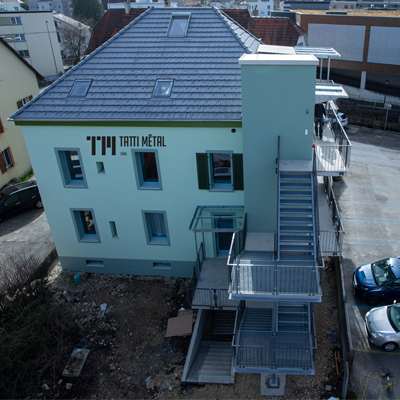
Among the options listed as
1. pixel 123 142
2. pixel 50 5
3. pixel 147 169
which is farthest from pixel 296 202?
pixel 50 5

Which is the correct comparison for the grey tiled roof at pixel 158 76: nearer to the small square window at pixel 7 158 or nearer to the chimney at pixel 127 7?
the small square window at pixel 7 158

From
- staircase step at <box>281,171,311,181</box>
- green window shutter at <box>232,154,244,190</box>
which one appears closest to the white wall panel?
green window shutter at <box>232,154,244,190</box>

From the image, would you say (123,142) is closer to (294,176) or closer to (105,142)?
(105,142)

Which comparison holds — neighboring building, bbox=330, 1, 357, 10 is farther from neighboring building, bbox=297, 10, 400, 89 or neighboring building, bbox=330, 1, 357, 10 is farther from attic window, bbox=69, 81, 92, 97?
attic window, bbox=69, 81, 92, 97

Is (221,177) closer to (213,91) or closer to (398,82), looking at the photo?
(213,91)

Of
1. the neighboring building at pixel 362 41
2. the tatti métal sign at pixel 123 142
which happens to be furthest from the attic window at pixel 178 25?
the neighboring building at pixel 362 41
